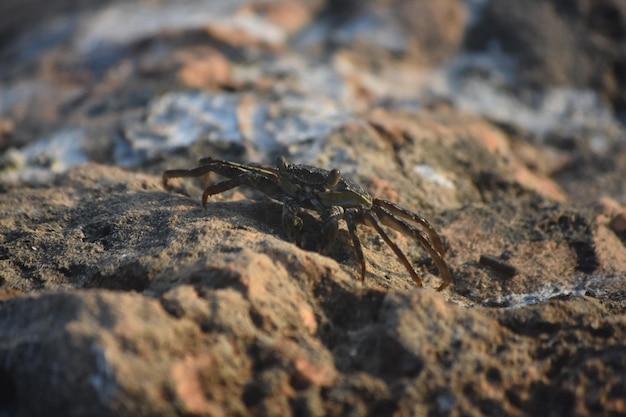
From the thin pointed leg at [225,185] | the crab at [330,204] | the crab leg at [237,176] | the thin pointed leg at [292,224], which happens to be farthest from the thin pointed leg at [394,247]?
the thin pointed leg at [225,185]

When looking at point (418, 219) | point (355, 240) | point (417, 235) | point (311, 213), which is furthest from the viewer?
point (311, 213)

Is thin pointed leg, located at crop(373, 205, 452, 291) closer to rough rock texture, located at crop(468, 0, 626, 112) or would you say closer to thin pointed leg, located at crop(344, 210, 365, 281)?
thin pointed leg, located at crop(344, 210, 365, 281)

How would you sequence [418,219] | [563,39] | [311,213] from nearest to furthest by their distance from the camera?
[418,219]
[311,213]
[563,39]

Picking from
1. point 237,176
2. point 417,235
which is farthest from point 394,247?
point 237,176

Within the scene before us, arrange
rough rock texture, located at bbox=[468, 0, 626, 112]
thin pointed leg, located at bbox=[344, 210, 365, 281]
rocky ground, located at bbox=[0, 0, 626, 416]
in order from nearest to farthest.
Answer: rocky ground, located at bbox=[0, 0, 626, 416] → thin pointed leg, located at bbox=[344, 210, 365, 281] → rough rock texture, located at bbox=[468, 0, 626, 112]

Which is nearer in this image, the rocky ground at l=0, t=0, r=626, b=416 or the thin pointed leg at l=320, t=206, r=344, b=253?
the rocky ground at l=0, t=0, r=626, b=416

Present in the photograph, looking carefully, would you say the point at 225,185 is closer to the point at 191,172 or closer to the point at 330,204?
the point at 191,172

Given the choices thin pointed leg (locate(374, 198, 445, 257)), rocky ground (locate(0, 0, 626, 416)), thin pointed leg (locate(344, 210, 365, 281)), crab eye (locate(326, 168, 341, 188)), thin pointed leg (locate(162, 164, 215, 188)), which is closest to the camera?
rocky ground (locate(0, 0, 626, 416))

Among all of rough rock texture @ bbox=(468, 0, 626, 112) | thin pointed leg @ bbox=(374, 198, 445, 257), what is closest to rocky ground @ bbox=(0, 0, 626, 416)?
rough rock texture @ bbox=(468, 0, 626, 112)
